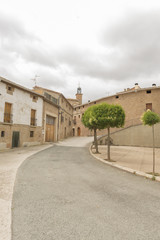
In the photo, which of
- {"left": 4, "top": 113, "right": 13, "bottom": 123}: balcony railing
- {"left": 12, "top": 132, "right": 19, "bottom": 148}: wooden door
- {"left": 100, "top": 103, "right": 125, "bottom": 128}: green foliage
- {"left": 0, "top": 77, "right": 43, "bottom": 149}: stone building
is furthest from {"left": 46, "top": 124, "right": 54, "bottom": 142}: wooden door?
{"left": 100, "top": 103, "right": 125, "bottom": 128}: green foliage

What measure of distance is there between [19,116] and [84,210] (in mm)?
13752

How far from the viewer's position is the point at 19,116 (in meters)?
14.5

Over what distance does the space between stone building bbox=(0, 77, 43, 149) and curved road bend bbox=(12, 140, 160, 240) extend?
993cm

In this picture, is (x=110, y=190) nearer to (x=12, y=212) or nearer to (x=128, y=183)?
(x=128, y=183)

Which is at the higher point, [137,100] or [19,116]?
[137,100]

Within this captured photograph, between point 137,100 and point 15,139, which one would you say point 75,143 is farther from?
point 137,100

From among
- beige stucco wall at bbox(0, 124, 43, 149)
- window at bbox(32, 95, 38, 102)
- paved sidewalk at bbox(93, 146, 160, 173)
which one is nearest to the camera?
paved sidewalk at bbox(93, 146, 160, 173)

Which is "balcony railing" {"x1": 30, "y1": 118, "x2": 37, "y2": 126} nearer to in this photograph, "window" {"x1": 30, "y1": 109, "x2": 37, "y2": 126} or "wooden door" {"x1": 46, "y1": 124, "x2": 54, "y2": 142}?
"window" {"x1": 30, "y1": 109, "x2": 37, "y2": 126}

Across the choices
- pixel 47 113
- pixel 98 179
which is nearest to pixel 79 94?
pixel 47 113

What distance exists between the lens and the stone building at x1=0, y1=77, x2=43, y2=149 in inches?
502

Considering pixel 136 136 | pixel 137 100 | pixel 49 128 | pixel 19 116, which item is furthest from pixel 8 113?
pixel 137 100

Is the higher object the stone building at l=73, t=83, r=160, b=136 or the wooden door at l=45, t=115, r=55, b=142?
the stone building at l=73, t=83, r=160, b=136

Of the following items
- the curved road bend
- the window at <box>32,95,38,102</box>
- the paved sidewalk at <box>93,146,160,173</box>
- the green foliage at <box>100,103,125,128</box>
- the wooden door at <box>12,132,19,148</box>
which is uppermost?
the window at <box>32,95,38,102</box>

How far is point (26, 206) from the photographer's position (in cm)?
295
